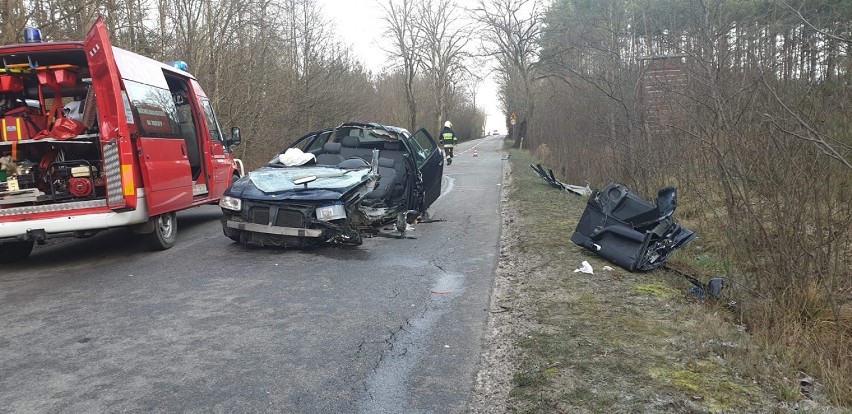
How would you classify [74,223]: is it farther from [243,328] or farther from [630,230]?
[630,230]

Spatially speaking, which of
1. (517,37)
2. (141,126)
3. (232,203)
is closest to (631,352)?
(232,203)

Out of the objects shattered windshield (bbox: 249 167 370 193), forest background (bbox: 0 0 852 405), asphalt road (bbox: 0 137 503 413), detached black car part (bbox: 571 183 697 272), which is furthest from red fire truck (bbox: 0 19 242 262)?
detached black car part (bbox: 571 183 697 272)

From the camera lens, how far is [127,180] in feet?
22.4

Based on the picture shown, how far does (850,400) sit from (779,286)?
1.75 m

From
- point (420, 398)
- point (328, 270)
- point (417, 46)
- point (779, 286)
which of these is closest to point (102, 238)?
point (328, 270)

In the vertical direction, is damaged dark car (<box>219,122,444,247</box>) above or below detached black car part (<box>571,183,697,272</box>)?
above

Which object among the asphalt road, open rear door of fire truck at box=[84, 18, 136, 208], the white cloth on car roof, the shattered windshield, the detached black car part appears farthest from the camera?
the white cloth on car roof

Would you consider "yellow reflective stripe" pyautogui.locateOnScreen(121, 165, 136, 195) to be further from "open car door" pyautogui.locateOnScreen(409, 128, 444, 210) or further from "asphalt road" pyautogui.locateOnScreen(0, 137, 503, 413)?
"open car door" pyautogui.locateOnScreen(409, 128, 444, 210)

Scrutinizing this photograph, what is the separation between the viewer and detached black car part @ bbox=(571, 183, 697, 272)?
668 centimetres

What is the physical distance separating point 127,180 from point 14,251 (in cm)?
207

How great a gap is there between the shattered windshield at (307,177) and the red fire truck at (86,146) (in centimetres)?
115

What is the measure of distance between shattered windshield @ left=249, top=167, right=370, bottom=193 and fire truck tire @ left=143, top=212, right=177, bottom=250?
1.23 meters

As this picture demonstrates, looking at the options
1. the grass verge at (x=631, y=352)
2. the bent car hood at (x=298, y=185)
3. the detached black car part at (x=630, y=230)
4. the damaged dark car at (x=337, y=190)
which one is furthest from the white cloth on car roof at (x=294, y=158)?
the detached black car part at (x=630, y=230)

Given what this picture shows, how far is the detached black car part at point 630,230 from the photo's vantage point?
6676mm
